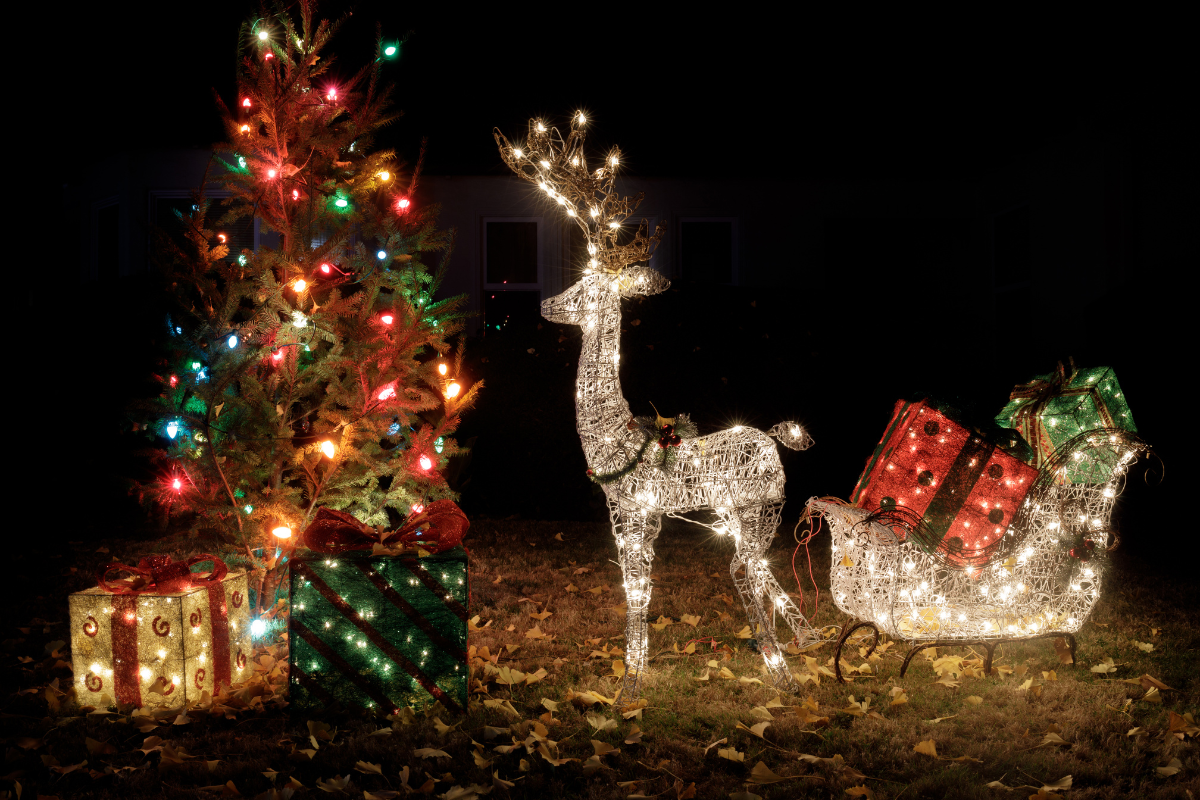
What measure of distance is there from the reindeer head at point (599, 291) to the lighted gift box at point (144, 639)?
7.35 ft

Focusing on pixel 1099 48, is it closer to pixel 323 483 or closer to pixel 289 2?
pixel 289 2

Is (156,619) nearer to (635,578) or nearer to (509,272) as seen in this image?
(635,578)

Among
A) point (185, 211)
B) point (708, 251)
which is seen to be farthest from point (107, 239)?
point (708, 251)

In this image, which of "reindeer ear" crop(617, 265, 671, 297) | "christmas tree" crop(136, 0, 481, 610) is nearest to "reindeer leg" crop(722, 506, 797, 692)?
"reindeer ear" crop(617, 265, 671, 297)

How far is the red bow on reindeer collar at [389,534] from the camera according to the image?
12.5 feet

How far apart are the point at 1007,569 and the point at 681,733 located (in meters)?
1.94

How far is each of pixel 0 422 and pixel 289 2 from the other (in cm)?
713

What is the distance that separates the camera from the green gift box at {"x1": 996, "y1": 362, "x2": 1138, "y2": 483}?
13.6ft

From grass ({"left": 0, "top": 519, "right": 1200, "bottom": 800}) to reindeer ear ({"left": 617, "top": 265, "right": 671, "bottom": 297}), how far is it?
2015 millimetres

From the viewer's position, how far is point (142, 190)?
938 cm

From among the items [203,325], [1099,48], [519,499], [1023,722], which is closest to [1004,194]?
[1099,48]

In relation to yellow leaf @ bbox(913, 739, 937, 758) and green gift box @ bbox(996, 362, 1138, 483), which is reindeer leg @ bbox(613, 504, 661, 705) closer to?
yellow leaf @ bbox(913, 739, 937, 758)

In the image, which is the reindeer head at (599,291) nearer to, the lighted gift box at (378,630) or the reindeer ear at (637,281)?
the reindeer ear at (637,281)

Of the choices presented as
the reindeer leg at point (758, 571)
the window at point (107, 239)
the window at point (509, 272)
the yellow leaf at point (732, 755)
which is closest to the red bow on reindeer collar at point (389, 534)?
the reindeer leg at point (758, 571)
